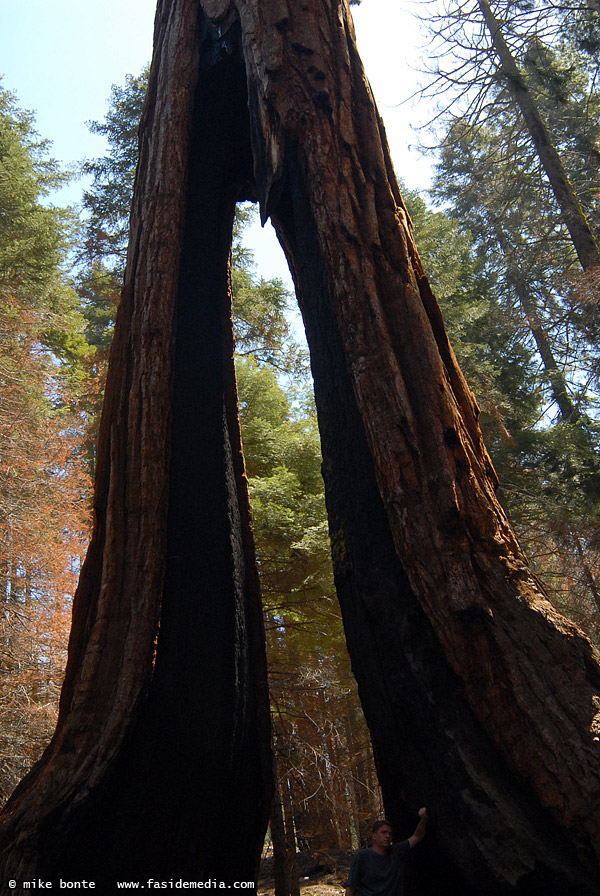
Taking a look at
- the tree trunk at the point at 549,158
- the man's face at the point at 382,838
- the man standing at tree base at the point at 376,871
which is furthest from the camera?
the tree trunk at the point at 549,158

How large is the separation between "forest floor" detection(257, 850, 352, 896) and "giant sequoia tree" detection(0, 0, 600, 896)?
837 cm

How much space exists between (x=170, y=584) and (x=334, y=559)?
1.01 metres

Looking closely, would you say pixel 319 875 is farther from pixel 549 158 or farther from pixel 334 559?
pixel 549 158

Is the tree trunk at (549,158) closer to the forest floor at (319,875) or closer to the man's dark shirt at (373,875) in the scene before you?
the man's dark shirt at (373,875)

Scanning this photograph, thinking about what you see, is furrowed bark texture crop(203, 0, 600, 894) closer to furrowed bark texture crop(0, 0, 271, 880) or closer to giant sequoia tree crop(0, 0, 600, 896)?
giant sequoia tree crop(0, 0, 600, 896)

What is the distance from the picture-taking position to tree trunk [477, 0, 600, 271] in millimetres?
11453

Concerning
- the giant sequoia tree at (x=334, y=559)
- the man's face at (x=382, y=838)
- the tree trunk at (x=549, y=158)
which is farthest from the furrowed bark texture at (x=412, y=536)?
the tree trunk at (x=549, y=158)

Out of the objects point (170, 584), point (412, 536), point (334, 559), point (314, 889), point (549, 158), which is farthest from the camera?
point (549, 158)

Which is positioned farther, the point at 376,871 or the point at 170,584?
the point at 376,871

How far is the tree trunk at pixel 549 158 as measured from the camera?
11.5 metres

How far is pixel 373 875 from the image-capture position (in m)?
3.95

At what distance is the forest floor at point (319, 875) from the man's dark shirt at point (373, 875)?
7168 millimetres

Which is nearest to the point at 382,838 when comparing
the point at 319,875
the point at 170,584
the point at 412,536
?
the point at 170,584

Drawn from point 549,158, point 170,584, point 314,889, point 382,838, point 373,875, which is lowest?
point 314,889
